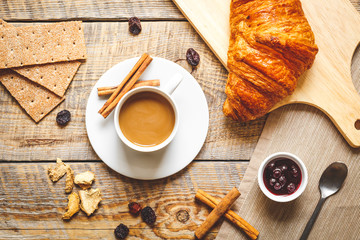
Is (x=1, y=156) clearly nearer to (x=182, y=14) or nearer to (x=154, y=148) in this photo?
(x=154, y=148)

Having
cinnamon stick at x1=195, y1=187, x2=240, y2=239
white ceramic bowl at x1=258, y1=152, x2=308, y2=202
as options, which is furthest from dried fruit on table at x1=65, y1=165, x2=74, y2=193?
white ceramic bowl at x1=258, y1=152, x2=308, y2=202

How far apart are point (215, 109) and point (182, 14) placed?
481 mm

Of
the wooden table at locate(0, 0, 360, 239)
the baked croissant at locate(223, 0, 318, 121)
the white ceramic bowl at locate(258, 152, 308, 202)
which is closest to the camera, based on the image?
the baked croissant at locate(223, 0, 318, 121)

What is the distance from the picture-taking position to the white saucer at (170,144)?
4.45 ft

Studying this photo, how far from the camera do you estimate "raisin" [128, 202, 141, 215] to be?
1407 millimetres

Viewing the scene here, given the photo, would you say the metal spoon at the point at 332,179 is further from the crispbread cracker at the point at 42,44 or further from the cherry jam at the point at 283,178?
the crispbread cracker at the point at 42,44

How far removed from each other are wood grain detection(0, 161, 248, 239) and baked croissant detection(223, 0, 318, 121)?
445mm

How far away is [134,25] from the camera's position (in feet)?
4.73

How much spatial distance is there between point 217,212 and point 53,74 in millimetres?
990

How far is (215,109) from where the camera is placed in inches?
57.6

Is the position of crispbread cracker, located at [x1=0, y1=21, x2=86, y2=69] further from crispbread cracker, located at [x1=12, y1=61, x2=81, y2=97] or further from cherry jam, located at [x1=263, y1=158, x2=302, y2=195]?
cherry jam, located at [x1=263, y1=158, x2=302, y2=195]

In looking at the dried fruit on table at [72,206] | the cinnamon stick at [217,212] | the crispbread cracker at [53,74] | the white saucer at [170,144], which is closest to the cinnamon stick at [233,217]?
the cinnamon stick at [217,212]

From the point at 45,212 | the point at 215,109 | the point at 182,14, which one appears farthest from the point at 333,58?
the point at 45,212

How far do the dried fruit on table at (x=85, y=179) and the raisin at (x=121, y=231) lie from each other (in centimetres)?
24
